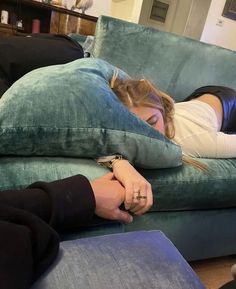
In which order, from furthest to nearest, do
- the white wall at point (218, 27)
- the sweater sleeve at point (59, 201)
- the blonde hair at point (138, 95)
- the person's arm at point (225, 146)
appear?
1. the white wall at point (218, 27)
2. the person's arm at point (225, 146)
3. the blonde hair at point (138, 95)
4. the sweater sleeve at point (59, 201)

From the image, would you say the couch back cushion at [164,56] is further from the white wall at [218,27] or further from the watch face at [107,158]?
the white wall at [218,27]

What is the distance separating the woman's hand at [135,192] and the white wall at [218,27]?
12.0 feet

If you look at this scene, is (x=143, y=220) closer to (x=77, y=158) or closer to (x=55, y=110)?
(x=77, y=158)

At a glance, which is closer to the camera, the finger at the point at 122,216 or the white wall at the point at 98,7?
the finger at the point at 122,216

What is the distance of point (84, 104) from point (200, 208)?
520 mm

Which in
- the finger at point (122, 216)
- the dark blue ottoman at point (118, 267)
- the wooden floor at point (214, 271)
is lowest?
the wooden floor at point (214, 271)

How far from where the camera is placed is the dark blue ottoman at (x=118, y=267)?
0.41 meters

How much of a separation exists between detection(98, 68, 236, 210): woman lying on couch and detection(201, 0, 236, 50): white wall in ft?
Answer: 9.73

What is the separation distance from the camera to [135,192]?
23.3 inches

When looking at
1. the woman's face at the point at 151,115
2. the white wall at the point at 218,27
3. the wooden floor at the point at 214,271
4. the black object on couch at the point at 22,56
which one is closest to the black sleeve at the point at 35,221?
the woman's face at the point at 151,115

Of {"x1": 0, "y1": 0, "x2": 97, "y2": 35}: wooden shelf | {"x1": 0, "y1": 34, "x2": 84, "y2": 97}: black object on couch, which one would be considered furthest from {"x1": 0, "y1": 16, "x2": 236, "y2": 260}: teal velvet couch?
{"x1": 0, "y1": 0, "x2": 97, "y2": 35}: wooden shelf

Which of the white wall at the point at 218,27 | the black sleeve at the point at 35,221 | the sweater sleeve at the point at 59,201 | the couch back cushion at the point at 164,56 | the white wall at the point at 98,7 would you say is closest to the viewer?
the black sleeve at the point at 35,221

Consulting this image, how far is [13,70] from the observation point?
0.91 m

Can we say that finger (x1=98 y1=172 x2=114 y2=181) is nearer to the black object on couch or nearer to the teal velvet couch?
the teal velvet couch
